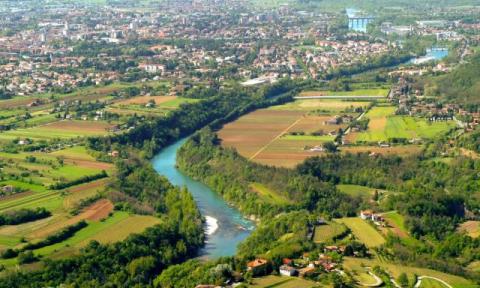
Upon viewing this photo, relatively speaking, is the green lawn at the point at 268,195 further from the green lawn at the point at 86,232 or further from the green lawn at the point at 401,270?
the green lawn at the point at 401,270

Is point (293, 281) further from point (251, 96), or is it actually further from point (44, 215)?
point (251, 96)

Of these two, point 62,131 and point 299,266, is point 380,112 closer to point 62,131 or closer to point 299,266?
point 62,131

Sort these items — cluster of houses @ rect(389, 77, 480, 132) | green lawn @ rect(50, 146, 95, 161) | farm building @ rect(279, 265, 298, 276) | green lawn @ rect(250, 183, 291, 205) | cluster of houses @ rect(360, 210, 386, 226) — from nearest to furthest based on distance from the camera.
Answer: farm building @ rect(279, 265, 298, 276) < cluster of houses @ rect(360, 210, 386, 226) < green lawn @ rect(250, 183, 291, 205) < green lawn @ rect(50, 146, 95, 161) < cluster of houses @ rect(389, 77, 480, 132)

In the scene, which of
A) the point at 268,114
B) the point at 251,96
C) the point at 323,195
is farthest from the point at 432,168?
the point at 251,96

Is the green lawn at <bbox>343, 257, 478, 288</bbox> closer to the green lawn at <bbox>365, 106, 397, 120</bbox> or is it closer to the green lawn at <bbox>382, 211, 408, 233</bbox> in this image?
the green lawn at <bbox>382, 211, 408, 233</bbox>

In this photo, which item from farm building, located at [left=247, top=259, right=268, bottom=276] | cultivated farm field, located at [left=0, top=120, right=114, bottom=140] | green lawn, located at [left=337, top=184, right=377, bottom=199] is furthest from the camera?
cultivated farm field, located at [left=0, top=120, right=114, bottom=140]

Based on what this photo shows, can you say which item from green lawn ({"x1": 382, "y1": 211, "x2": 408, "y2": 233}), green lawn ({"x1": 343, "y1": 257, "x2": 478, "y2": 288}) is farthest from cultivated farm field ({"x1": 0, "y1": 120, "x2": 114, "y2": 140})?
green lawn ({"x1": 343, "y1": 257, "x2": 478, "y2": 288})

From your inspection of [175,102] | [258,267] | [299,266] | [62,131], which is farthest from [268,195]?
[175,102]
